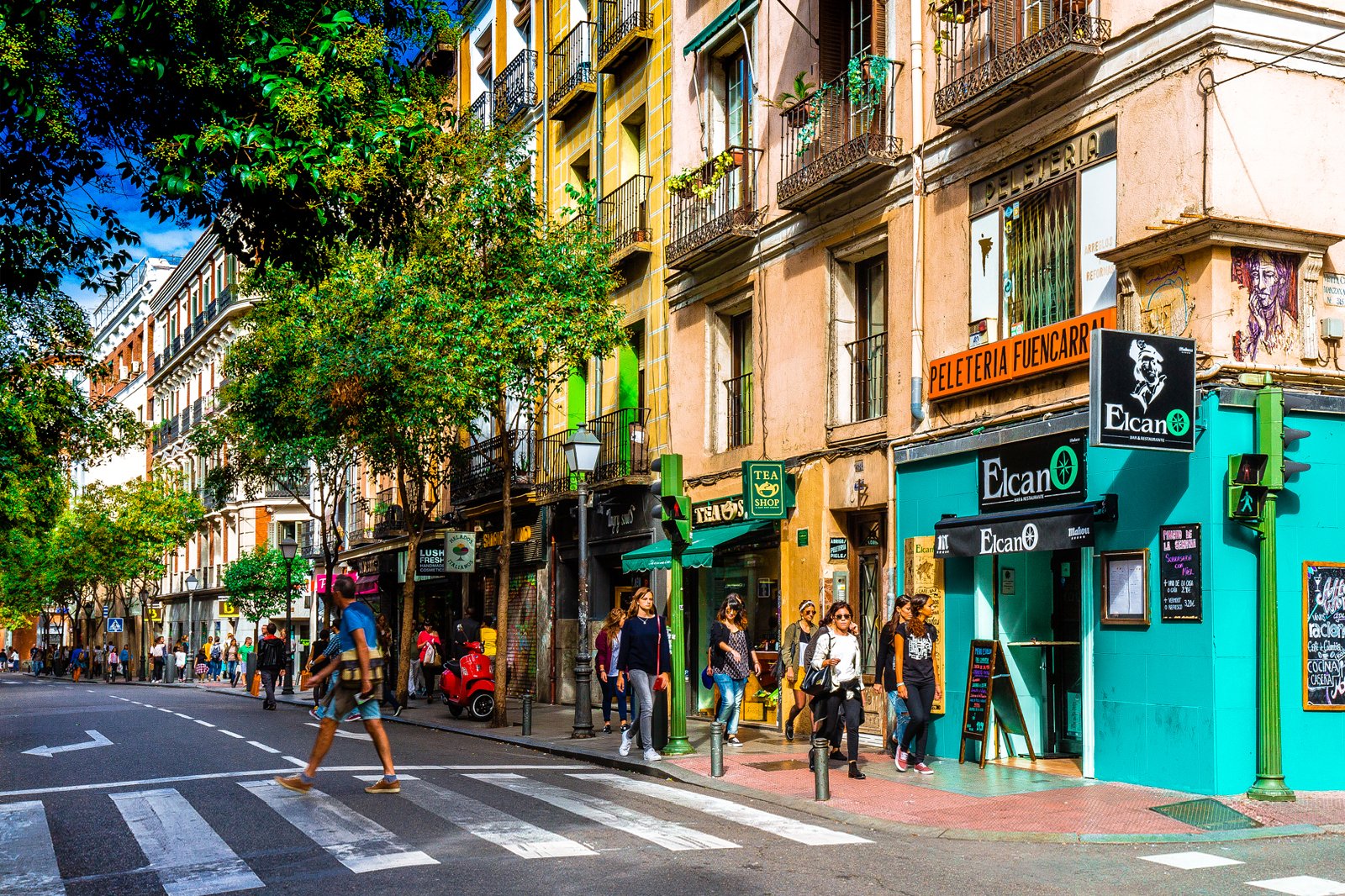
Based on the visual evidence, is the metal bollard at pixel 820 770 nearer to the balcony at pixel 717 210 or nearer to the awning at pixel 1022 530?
the awning at pixel 1022 530

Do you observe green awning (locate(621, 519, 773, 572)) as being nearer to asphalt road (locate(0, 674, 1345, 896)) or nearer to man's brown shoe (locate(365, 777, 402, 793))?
asphalt road (locate(0, 674, 1345, 896))

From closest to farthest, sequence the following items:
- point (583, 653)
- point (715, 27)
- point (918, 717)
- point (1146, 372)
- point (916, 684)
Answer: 1. point (1146, 372)
2. point (918, 717)
3. point (916, 684)
4. point (583, 653)
5. point (715, 27)

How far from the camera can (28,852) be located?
357 inches

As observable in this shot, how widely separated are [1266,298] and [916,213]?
16.0ft

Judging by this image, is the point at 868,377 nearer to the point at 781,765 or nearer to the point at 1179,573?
the point at 781,765

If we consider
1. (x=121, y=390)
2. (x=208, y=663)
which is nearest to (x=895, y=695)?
(x=208, y=663)

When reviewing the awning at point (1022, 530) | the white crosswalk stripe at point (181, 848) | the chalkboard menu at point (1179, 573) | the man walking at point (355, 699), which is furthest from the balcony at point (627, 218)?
the white crosswalk stripe at point (181, 848)

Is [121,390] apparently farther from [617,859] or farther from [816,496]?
[617,859]

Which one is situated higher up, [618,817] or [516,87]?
[516,87]

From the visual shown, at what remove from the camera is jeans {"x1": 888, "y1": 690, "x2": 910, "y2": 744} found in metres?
14.2

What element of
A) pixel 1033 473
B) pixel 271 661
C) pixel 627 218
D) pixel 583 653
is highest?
pixel 627 218

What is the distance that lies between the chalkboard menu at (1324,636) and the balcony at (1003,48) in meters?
5.22

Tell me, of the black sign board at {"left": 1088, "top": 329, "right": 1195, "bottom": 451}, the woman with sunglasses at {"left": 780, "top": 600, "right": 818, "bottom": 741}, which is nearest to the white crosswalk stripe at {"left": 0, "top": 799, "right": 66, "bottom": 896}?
the black sign board at {"left": 1088, "top": 329, "right": 1195, "bottom": 451}

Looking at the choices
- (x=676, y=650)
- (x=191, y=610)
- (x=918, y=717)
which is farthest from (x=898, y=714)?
(x=191, y=610)
